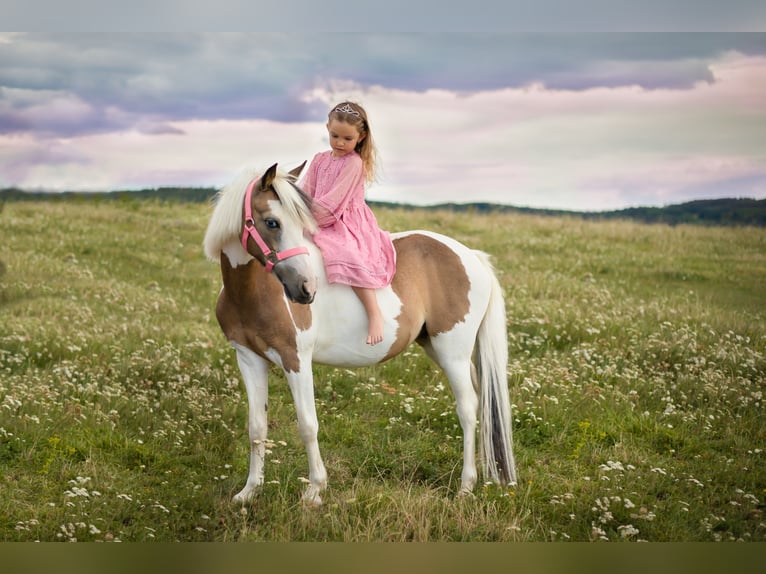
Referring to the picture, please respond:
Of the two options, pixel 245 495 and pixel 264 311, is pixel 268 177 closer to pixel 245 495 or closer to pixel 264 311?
pixel 264 311

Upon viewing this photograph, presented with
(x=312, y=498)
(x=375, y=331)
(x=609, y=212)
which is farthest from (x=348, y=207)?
(x=609, y=212)

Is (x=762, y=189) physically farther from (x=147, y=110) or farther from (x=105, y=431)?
(x=147, y=110)

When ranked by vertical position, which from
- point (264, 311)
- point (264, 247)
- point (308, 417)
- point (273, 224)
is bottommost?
point (308, 417)

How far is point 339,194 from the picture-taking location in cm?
485

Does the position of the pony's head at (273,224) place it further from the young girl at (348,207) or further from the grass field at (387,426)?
the grass field at (387,426)

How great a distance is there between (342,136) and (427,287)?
53.1 inches

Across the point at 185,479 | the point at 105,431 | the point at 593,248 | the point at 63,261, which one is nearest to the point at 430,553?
the point at 185,479

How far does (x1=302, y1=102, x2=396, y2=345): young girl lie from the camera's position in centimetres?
485

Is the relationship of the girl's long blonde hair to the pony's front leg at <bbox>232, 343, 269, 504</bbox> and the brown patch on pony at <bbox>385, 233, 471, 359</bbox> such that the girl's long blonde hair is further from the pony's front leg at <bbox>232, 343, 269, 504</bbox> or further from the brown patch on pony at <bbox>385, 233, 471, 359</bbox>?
the pony's front leg at <bbox>232, 343, 269, 504</bbox>

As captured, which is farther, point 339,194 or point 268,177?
point 339,194

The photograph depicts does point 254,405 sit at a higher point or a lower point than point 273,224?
lower

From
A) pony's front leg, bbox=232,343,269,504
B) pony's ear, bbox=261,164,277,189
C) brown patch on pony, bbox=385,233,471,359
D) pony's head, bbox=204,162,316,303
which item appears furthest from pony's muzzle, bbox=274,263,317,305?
brown patch on pony, bbox=385,233,471,359

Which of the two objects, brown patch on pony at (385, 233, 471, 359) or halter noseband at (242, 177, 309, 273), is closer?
halter noseband at (242, 177, 309, 273)

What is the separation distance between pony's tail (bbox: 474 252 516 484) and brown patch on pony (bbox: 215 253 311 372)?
1.61 m
